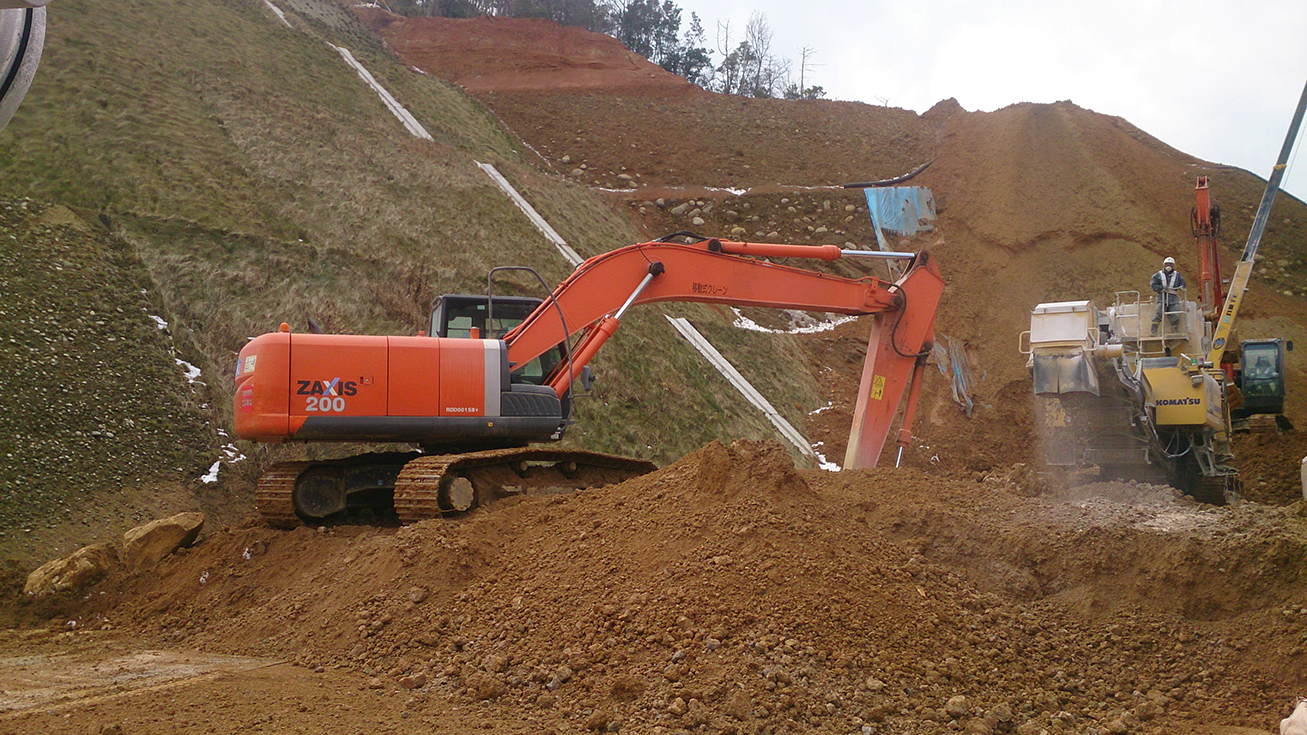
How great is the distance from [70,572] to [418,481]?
3.08m

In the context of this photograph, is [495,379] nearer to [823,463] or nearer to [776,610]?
[776,610]

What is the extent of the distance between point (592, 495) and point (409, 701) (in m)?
3.11

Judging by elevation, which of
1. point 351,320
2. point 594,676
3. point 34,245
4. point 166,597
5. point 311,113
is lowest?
point 166,597

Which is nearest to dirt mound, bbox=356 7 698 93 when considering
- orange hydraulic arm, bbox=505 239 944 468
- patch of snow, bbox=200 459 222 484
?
patch of snow, bbox=200 459 222 484

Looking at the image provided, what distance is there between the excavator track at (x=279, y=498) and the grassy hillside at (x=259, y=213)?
92.6 inches

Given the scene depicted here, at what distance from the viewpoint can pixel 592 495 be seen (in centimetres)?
797

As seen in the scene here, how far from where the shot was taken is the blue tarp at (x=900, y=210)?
2870cm

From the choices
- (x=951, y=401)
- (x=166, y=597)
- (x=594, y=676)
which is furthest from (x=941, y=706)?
(x=951, y=401)

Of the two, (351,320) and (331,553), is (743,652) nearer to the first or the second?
(331,553)

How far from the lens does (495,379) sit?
854 cm

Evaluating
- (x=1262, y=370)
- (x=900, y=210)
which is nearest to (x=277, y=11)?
(x=900, y=210)

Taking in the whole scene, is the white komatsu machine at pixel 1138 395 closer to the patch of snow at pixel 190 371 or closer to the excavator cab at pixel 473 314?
the excavator cab at pixel 473 314

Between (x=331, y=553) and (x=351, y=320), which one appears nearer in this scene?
(x=331, y=553)

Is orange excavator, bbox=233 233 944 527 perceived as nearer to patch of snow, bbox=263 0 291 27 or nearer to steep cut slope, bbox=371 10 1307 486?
steep cut slope, bbox=371 10 1307 486
